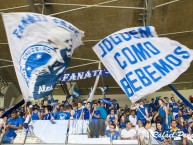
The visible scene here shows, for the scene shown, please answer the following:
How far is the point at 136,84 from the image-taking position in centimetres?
708

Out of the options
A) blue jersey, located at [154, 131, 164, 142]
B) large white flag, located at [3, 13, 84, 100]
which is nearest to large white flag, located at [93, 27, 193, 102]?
large white flag, located at [3, 13, 84, 100]

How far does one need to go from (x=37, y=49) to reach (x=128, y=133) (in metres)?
3.37

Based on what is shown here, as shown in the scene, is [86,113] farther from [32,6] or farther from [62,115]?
[32,6]

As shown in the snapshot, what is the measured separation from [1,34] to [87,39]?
4.71m

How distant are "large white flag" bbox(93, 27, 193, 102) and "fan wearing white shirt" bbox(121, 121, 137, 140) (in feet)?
6.46

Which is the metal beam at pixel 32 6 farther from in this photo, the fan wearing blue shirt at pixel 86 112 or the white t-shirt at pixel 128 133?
the white t-shirt at pixel 128 133

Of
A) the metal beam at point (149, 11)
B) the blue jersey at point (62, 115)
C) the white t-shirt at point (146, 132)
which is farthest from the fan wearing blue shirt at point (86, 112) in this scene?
Result: the metal beam at point (149, 11)

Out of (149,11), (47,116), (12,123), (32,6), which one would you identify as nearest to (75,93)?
(32,6)

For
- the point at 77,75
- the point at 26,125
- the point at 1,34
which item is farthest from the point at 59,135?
the point at 1,34

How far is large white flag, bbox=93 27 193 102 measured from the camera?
7039mm

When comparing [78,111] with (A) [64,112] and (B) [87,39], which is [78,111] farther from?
(B) [87,39]

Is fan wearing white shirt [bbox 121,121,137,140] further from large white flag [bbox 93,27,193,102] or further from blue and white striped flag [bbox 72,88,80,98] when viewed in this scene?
blue and white striped flag [bbox 72,88,80,98]

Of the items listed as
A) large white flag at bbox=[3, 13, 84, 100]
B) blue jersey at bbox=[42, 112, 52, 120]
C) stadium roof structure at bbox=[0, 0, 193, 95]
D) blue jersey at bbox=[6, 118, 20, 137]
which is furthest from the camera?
stadium roof structure at bbox=[0, 0, 193, 95]

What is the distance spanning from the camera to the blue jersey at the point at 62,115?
10008 mm
